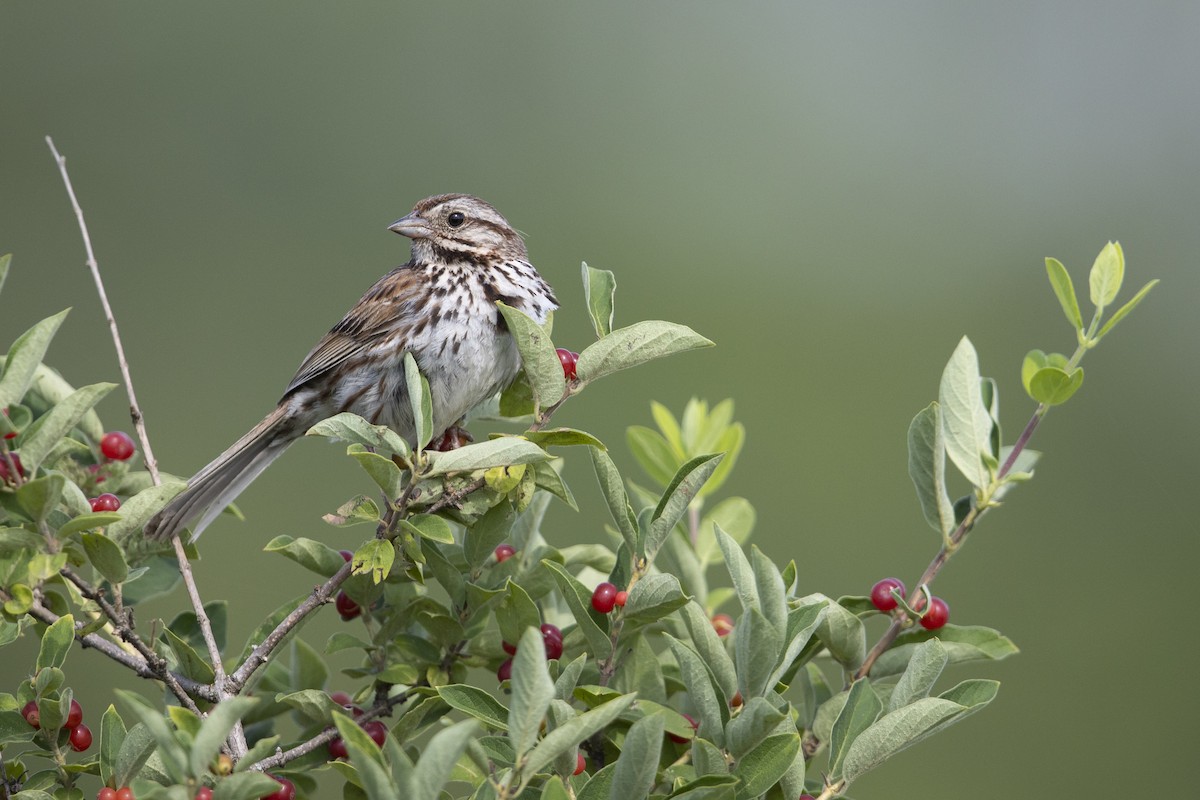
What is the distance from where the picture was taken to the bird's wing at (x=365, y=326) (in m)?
4.12

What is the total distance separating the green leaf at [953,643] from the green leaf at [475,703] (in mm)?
831

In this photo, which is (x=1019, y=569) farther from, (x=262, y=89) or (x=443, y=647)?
(x=262, y=89)

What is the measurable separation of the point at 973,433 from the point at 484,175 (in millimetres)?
10650

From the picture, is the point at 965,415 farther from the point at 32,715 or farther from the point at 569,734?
the point at 32,715

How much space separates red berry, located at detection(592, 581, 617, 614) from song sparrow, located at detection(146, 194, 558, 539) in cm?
132

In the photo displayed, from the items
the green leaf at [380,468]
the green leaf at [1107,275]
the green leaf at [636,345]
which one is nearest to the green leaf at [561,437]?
the green leaf at [636,345]

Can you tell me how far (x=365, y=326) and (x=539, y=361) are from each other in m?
1.87

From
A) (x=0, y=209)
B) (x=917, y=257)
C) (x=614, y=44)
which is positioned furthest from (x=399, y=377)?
(x=614, y=44)

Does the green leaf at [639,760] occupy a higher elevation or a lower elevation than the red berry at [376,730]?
higher

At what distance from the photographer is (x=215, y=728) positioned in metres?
1.59

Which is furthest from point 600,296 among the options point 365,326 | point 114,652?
point 365,326

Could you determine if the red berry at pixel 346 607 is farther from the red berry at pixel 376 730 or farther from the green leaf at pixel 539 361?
the green leaf at pixel 539 361

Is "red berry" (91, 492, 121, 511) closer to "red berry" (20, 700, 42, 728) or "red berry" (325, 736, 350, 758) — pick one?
"red berry" (20, 700, 42, 728)

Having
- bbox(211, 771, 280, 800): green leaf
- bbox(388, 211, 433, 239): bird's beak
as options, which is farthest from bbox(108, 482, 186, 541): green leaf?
bbox(388, 211, 433, 239): bird's beak
